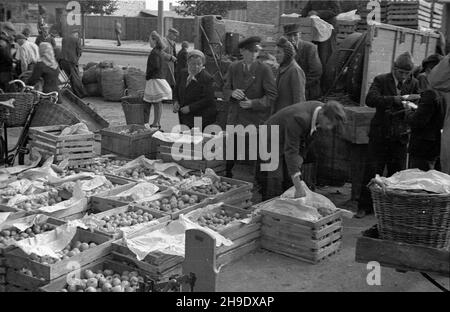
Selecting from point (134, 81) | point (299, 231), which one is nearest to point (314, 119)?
point (299, 231)

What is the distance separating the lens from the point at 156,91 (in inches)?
417

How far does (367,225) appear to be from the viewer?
6754 mm

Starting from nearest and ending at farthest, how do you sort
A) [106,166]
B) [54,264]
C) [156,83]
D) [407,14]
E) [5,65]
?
[54,264] < [106,166] < [156,83] < [407,14] < [5,65]

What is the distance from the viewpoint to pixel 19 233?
5.44m

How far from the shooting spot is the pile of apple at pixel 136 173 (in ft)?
24.0

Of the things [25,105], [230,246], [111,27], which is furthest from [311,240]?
[111,27]

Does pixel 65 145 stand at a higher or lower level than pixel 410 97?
lower

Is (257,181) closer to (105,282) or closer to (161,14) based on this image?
(105,282)

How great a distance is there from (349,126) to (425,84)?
100 centimetres

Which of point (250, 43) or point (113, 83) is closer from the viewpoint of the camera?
point (250, 43)

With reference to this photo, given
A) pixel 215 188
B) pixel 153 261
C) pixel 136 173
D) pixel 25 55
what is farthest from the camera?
pixel 25 55

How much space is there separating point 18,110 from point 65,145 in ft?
3.36

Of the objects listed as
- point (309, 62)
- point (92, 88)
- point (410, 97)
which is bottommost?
point (92, 88)

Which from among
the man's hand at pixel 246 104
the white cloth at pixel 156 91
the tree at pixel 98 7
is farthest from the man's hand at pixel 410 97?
the tree at pixel 98 7
